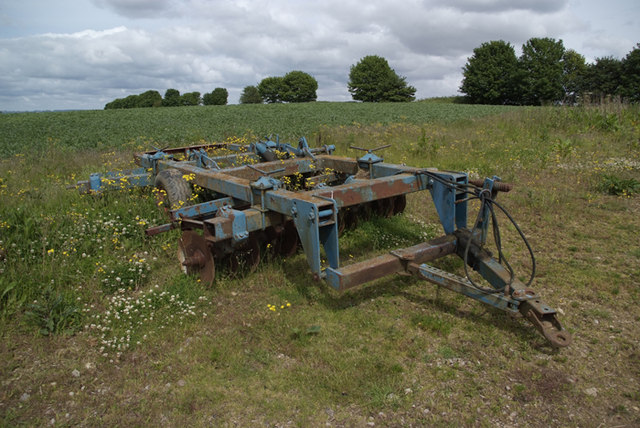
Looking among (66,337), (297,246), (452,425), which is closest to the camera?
(452,425)

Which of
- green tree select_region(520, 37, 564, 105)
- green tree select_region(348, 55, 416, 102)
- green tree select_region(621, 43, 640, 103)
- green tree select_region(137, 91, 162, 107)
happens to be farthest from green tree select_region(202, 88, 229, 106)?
green tree select_region(621, 43, 640, 103)

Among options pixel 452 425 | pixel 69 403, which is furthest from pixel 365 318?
pixel 69 403

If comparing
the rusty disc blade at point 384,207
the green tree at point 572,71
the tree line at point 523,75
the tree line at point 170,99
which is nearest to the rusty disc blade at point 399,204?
the rusty disc blade at point 384,207

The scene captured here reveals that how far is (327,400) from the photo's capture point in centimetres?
277

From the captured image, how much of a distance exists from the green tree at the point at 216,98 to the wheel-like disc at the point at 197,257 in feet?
238

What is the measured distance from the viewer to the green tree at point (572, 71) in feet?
181

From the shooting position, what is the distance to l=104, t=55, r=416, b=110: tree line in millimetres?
70250

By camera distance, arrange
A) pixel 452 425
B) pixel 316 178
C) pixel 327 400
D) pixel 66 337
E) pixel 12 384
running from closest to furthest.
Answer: pixel 452 425, pixel 327 400, pixel 12 384, pixel 66 337, pixel 316 178

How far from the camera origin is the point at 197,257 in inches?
162

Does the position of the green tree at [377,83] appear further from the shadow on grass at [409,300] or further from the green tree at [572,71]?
the shadow on grass at [409,300]

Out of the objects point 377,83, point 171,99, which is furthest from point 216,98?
point 377,83

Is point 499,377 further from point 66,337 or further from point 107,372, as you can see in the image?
point 66,337

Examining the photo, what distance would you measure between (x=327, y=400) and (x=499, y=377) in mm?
1193

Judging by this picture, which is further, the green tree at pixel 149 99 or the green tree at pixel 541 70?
the green tree at pixel 149 99
